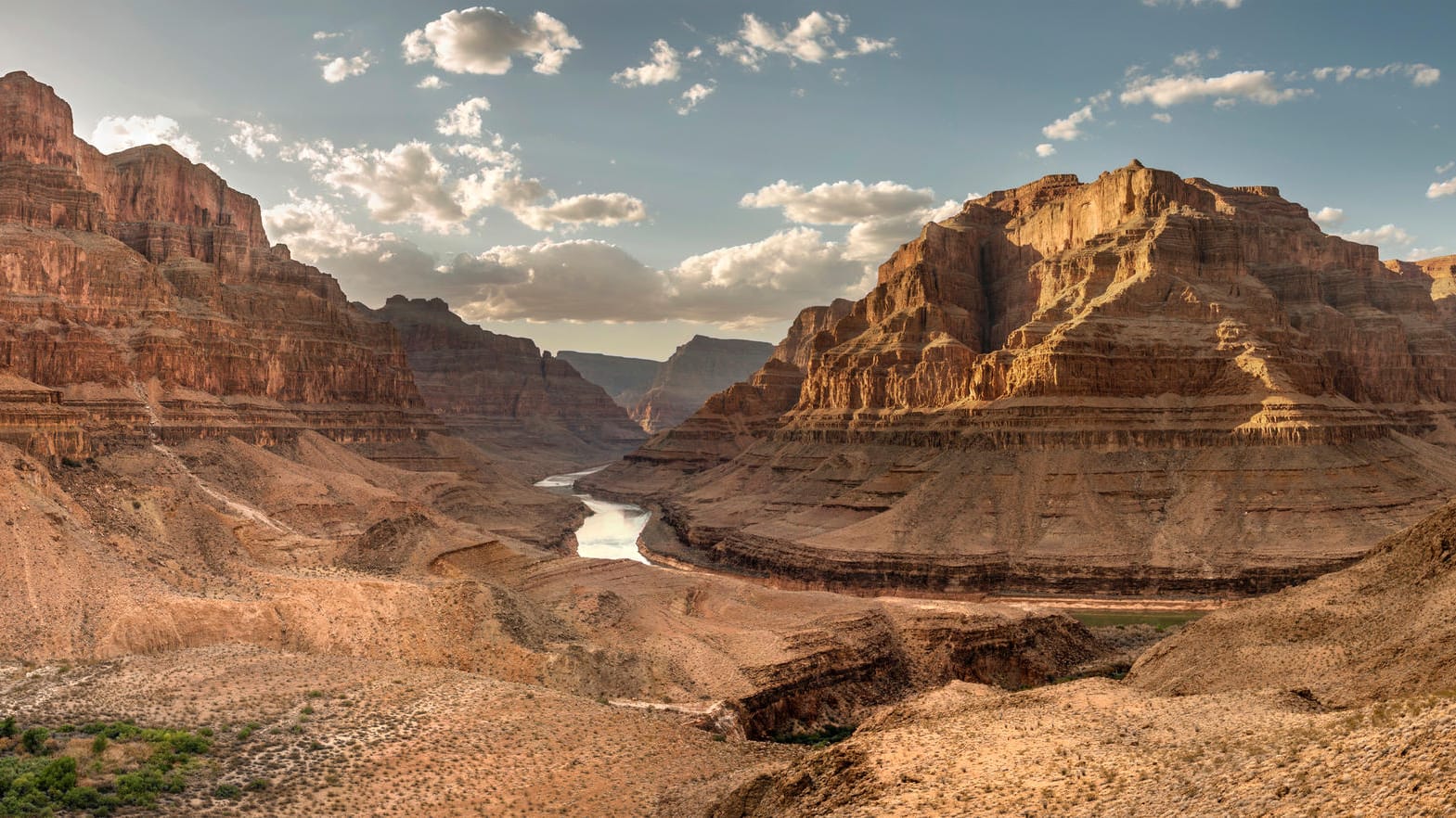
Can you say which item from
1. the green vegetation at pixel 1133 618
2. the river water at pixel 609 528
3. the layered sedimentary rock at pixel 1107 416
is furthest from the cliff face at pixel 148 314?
the green vegetation at pixel 1133 618

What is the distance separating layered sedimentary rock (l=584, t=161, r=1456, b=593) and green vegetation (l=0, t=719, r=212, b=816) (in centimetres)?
5583

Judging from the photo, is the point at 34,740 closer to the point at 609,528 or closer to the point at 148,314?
the point at 148,314

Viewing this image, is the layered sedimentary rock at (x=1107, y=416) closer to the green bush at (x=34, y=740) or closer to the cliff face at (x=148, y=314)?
the cliff face at (x=148, y=314)

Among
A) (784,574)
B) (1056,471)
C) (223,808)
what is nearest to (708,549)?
(784,574)

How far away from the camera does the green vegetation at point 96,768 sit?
68.8 feet

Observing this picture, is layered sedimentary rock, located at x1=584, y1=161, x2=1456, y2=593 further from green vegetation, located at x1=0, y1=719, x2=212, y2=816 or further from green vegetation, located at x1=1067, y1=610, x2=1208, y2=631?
green vegetation, located at x1=0, y1=719, x2=212, y2=816

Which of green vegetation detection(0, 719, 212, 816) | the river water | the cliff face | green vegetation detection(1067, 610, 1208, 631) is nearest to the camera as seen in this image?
green vegetation detection(0, 719, 212, 816)

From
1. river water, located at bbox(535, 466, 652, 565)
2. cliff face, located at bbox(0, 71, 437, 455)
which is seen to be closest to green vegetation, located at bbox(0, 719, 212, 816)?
cliff face, located at bbox(0, 71, 437, 455)

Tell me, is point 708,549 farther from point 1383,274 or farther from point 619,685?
point 1383,274

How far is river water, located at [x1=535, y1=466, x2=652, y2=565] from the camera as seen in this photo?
94.9m

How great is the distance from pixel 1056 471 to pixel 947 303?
1566 inches

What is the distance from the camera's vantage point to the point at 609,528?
113250 mm

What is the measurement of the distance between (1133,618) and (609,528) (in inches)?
2574

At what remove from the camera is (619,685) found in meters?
38.4
